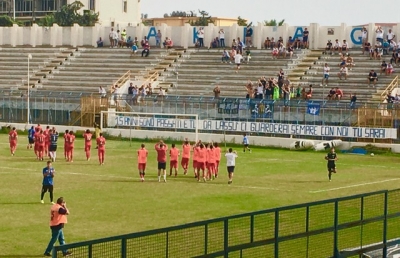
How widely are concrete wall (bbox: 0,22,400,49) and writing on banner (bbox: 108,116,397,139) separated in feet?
51.0

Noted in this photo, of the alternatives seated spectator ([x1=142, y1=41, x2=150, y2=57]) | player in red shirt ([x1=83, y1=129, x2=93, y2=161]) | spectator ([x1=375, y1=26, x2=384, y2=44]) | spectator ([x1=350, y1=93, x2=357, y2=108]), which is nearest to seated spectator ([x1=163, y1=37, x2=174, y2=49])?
seated spectator ([x1=142, y1=41, x2=150, y2=57])

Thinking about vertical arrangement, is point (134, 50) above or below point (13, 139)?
above

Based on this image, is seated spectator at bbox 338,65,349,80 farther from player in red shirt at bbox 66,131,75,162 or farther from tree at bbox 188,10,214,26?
tree at bbox 188,10,214,26

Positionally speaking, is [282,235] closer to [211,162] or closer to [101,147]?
[211,162]

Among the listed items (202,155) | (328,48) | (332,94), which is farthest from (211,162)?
(328,48)

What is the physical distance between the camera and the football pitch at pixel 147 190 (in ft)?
88.9

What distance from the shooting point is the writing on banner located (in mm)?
53188

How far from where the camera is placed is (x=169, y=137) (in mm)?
58594

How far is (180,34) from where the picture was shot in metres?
76.8

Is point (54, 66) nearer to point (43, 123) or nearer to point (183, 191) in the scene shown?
point (43, 123)

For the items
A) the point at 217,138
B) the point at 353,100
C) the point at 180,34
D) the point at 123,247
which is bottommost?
the point at 217,138

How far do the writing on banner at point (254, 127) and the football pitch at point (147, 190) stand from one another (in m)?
2.51

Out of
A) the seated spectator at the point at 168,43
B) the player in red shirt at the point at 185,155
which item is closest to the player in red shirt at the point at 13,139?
the player in red shirt at the point at 185,155

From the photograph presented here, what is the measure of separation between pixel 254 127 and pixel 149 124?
23.9 ft
